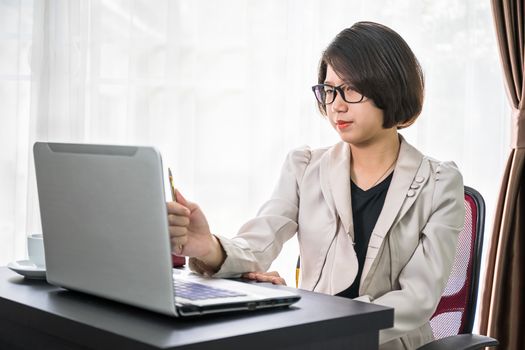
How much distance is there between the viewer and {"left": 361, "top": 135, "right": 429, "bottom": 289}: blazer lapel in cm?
178

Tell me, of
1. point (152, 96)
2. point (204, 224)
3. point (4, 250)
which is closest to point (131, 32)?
point (152, 96)

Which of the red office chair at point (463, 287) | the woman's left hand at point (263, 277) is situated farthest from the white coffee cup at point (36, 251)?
the red office chair at point (463, 287)

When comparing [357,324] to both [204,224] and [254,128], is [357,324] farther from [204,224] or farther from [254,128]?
[254,128]

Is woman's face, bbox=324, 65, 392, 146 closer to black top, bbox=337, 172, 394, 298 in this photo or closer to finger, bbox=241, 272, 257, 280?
black top, bbox=337, 172, 394, 298

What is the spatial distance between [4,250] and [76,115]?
593mm

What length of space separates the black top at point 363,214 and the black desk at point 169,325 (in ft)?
1.75

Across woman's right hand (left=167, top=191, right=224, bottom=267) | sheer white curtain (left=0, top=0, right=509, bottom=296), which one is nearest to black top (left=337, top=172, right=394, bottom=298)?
woman's right hand (left=167, top=191, right=224, bottom=267)

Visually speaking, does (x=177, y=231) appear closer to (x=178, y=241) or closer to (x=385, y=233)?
(x=178, y=241)

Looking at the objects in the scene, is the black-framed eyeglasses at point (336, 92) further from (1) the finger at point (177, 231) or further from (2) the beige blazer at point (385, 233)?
(1) the finger at point (177, 231)

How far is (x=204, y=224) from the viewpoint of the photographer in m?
1.52

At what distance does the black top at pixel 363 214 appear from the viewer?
1823mm

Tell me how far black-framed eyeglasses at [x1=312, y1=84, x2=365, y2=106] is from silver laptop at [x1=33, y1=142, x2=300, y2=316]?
654 mm

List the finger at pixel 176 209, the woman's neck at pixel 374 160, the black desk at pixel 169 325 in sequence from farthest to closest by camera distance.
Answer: the woman's neck at pixel 374 160 < the finger at pixel 176 209 < the black desk at pixel 169 325

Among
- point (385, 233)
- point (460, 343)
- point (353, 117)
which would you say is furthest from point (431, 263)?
point (353, 117)
